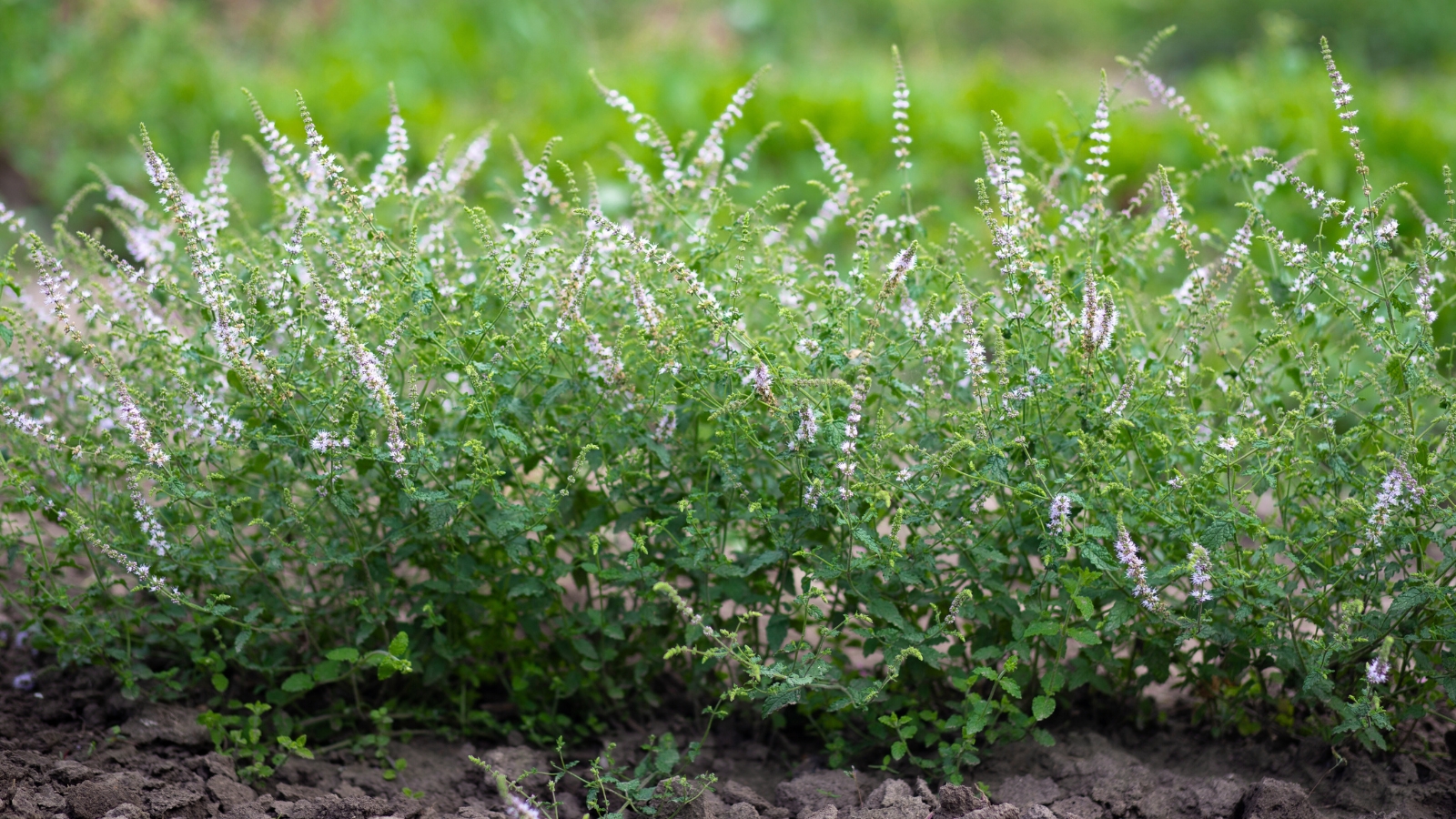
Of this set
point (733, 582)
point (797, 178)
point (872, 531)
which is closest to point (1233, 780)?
point (872, 531)

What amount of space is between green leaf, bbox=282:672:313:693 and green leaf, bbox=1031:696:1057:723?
1.51m

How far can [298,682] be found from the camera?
266cm

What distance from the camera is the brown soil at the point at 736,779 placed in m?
2.43

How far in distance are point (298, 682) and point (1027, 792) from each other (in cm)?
155

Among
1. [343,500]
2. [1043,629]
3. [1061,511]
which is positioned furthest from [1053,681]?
[343,500]

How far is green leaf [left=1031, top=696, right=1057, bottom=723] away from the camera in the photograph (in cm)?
247

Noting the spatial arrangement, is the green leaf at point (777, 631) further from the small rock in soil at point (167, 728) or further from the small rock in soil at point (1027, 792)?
the small rock in soil at point (167, 728)

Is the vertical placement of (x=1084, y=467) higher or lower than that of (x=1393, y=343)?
lower

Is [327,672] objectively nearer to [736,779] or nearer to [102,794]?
[102,794]

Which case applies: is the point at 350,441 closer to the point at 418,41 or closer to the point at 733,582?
the point at 733,582

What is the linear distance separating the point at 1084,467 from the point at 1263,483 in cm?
34

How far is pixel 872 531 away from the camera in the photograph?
243cm

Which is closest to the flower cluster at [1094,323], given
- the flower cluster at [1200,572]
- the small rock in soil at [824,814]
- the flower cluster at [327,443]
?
the flower cluster at [1200,572]

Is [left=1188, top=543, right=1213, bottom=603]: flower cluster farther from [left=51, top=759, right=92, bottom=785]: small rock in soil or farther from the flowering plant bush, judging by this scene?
[left=51, top=759, right=92, bottom=785]: small rock in soil
